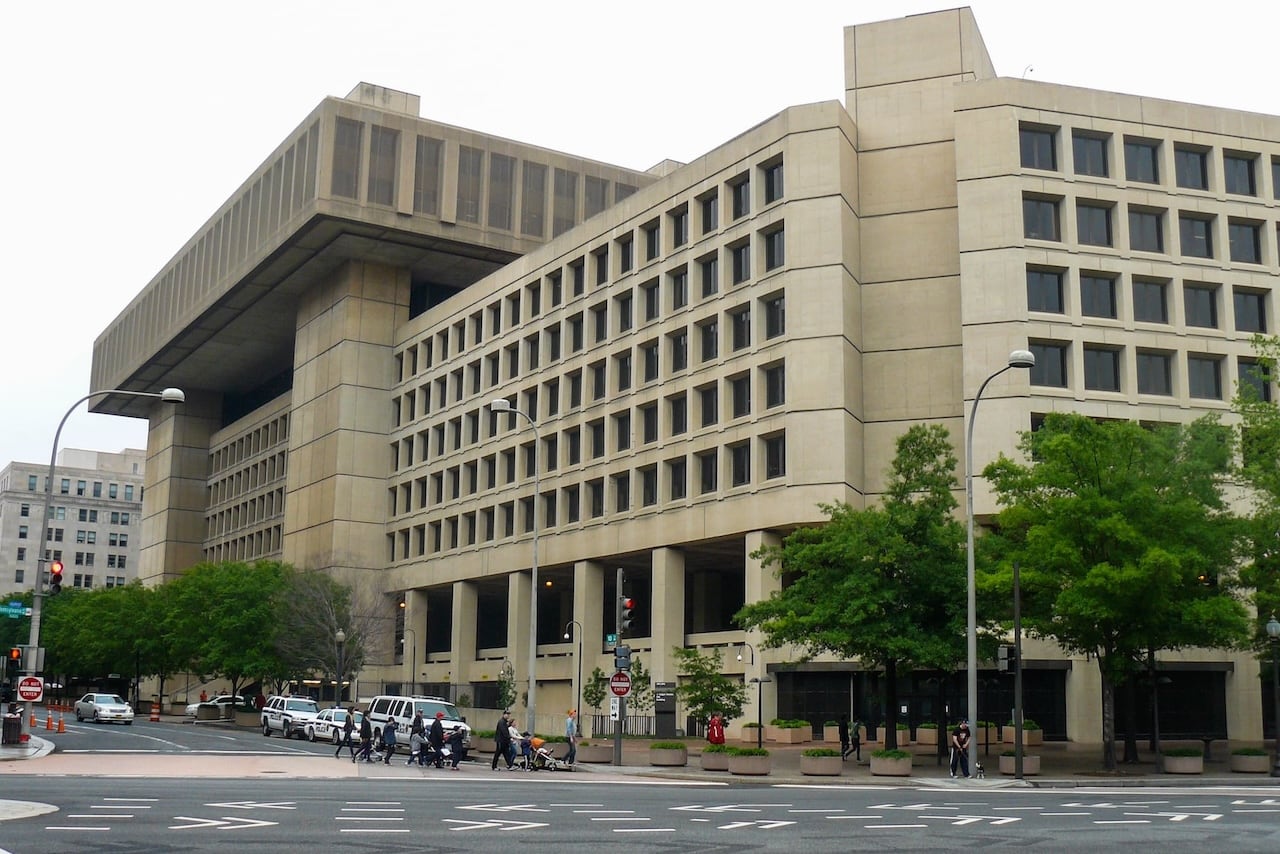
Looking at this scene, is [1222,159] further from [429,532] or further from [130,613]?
[130,613]

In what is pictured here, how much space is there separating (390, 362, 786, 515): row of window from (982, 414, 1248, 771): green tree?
20.0 m

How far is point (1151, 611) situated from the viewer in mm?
38906

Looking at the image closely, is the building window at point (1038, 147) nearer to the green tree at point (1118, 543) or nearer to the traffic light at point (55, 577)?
the green tree at point (1118, 543)

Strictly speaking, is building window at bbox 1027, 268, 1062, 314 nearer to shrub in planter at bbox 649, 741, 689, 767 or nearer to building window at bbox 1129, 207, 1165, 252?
building window at bbox 1129, 207, 1165, 252

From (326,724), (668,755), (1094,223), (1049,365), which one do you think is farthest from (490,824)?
(1094,223)

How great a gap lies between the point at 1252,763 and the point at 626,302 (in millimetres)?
41745

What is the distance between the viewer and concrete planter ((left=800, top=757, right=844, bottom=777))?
39400 millimetres

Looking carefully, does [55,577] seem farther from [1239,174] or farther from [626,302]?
[1239,174]

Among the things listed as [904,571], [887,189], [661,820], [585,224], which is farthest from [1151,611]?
[585,224]

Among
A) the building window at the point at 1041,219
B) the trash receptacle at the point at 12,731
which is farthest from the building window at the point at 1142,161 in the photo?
the trash receptacle at the point at 12,731

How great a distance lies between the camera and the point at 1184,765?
40000 millimetres

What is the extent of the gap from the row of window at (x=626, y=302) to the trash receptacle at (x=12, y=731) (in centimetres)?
3665

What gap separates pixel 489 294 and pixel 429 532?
16.1m

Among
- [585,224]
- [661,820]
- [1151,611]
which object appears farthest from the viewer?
[585,224]
